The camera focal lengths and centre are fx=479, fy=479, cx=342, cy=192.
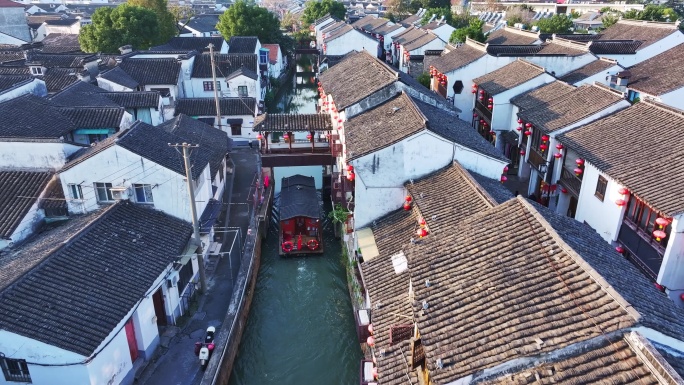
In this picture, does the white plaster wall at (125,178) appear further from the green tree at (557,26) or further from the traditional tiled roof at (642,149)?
the green tree at (557,26)

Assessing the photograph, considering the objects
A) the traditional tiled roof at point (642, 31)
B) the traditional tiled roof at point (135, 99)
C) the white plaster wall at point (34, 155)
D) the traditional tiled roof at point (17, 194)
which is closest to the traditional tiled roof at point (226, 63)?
the traditional tiled roof at point (135, 99)

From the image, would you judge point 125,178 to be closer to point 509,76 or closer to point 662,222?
point 662,222

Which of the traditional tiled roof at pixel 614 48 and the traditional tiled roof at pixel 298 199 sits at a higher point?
the traditional tiled roof at pixel 614 48

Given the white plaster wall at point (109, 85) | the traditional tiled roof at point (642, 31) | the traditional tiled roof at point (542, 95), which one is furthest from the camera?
the traditional tiled roof at point (642, 31)

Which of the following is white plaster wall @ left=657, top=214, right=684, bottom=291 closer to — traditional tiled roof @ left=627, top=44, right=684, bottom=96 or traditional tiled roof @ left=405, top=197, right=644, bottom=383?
traditional tiled roof @ left=405, top=197, right=644, bottom=383

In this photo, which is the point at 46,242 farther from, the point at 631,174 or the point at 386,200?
the point at 631,174

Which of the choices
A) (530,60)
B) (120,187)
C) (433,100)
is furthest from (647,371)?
(530,60)

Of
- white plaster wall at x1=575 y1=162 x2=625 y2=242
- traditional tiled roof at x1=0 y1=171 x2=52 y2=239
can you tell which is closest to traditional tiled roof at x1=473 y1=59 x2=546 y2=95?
white plaster wall at x1=575 y1=162 x2=625 y2=242

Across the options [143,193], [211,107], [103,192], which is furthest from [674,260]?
[211,107]
